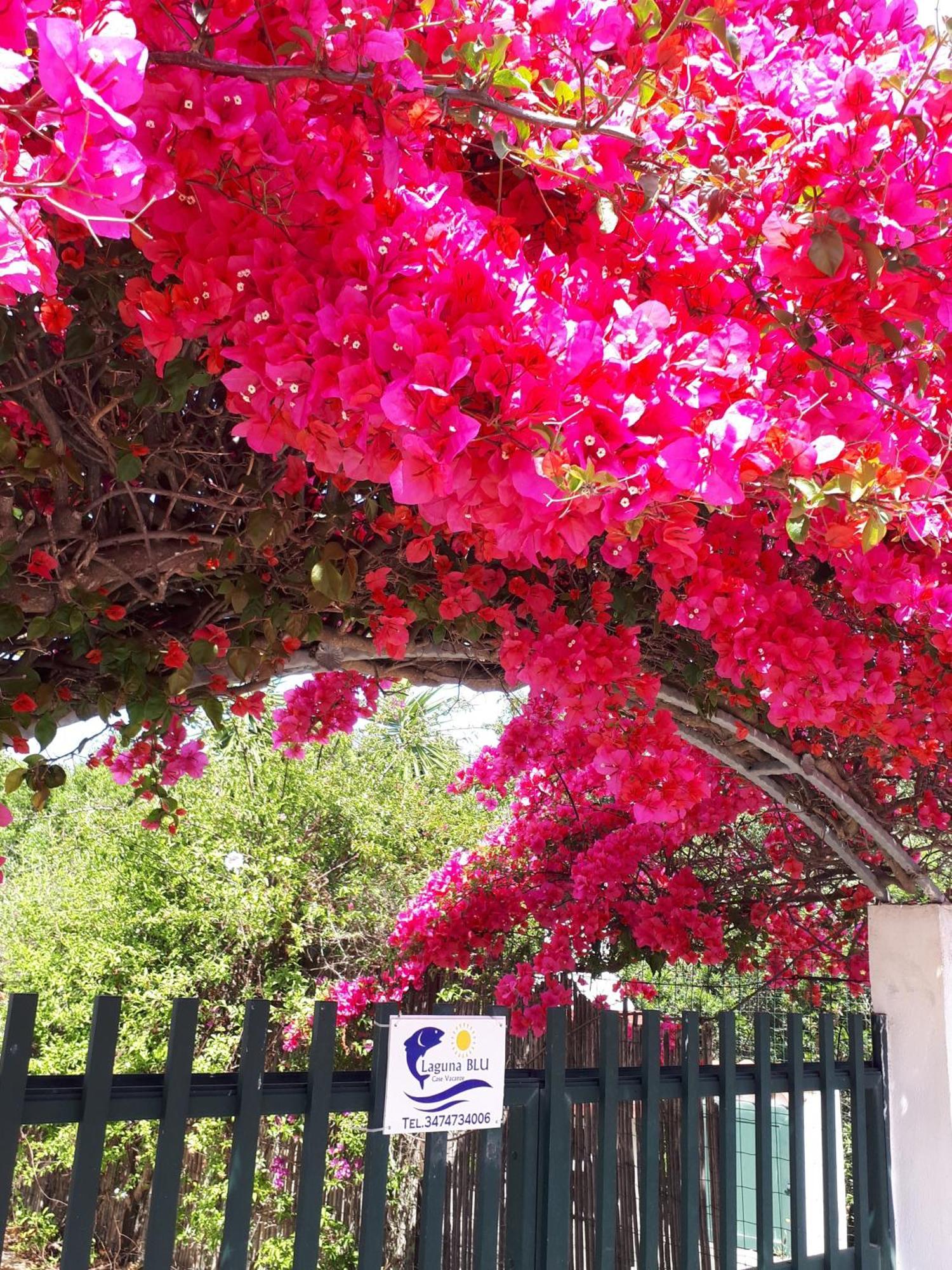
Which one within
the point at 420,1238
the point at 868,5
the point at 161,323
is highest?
the point at 868,5

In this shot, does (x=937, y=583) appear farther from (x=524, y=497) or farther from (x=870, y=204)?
(x=524, y=497)

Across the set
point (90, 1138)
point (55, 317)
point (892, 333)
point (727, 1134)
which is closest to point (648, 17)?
point (892, 333)

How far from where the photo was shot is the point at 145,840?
6375 mm

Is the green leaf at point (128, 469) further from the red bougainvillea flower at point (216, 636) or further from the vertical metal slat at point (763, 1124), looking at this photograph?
the vertical metal slat at point (763, 1124)

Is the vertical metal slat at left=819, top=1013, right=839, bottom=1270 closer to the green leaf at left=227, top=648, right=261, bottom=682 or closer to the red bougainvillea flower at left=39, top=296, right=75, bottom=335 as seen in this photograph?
the green leaf at left=227, top=648, right=261, bottom=682

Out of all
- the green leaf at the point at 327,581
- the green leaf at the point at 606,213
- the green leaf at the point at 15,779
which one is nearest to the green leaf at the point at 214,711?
the green leaf at the point at 15,779

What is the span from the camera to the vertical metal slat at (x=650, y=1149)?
231 cm

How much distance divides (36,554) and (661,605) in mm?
1183

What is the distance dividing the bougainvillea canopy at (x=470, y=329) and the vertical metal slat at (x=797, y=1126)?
869 millimetres

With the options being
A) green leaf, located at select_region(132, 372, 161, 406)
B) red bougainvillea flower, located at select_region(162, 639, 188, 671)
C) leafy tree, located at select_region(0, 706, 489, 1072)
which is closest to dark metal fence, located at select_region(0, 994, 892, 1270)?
red bougainvillea flower, located at select_region(162, 639, 188, 671)

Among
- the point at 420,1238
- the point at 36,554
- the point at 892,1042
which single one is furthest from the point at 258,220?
the point at 892,1042

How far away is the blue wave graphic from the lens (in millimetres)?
1928

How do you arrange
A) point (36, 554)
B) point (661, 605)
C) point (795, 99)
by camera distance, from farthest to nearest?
1. point (661, 605)
2. point (36, 554)
3. point (795, 99)

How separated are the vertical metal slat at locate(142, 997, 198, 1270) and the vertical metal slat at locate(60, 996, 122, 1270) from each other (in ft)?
0.29
